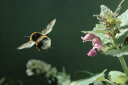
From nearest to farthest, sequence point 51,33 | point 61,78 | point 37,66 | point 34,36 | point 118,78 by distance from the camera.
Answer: point 118,78 → point 34,36 → point 61,78 → point 37,66 → point 51,33

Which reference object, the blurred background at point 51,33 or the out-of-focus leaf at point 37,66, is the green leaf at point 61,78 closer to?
the out-of-focus leaf at point 37,66

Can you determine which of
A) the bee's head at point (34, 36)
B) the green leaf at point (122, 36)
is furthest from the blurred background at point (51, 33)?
the green leaf at point (122, 36)

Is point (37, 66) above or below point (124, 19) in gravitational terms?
above

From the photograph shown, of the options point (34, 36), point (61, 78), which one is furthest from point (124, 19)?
point (61, 78)

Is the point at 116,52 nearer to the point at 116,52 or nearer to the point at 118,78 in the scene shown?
the point at 116,52

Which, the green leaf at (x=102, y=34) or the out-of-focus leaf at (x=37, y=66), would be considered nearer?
the green leaf at (x=102, y=34)

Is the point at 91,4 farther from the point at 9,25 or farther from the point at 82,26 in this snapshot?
the point at 9,25

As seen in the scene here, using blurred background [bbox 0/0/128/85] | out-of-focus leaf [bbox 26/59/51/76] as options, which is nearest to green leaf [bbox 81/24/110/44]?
out-of-focus leaf [bbox 26/59/51/76]

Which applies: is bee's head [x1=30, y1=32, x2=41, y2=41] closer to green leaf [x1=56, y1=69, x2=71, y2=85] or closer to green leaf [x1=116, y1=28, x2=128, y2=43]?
green leaf [x1=116, y1=28, x2=128, y2=43]
